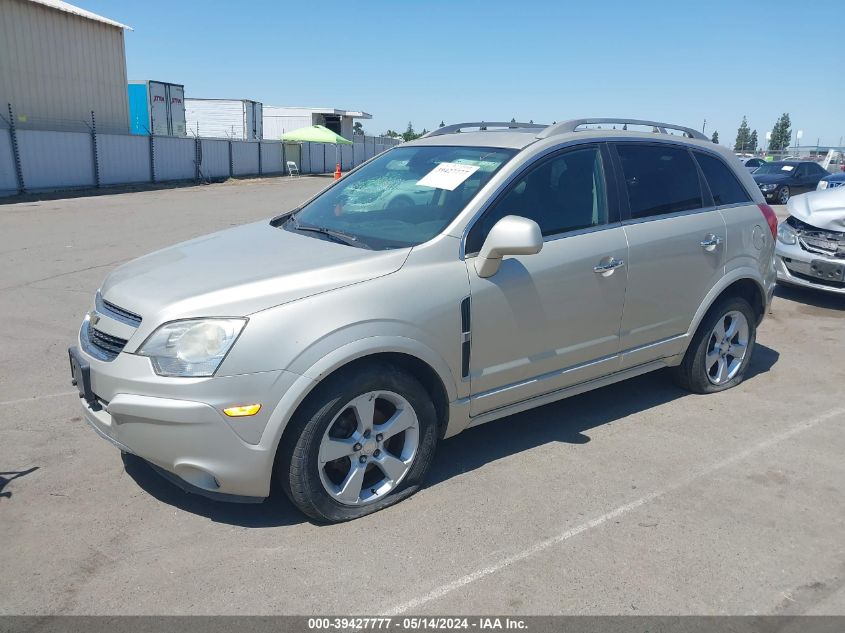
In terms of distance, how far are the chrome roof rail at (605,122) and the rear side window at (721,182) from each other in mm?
222

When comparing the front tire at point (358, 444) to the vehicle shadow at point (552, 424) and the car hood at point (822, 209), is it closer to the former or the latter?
the vehicle shadow at point (552, 424)

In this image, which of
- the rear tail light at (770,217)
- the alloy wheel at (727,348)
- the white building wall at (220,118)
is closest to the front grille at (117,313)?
the alloy wheel at (727,348)

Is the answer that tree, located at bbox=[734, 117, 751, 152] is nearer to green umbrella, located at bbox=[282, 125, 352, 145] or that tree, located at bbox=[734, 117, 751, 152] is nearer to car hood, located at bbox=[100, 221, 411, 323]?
green umbrella, located at bbox=[282, 125, 352, 145]

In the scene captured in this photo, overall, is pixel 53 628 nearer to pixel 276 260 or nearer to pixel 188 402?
pixel 188 402

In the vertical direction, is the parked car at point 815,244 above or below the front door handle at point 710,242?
below

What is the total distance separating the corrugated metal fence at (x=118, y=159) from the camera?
65.0ft

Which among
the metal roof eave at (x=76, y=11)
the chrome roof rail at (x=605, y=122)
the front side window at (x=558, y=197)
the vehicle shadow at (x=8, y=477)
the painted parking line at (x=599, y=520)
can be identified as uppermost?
the metal roof eave at (x=76, y=11)

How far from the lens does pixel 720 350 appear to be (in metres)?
5.18

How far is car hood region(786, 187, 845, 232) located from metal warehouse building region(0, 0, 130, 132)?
22.8m

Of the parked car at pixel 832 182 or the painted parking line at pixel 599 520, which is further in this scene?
the parked car at pixel 832 182

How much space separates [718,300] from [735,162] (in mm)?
1084

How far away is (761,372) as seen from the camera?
5.88 m

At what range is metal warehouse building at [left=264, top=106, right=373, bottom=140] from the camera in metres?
49.1

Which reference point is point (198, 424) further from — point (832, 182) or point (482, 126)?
point (832, 182)
